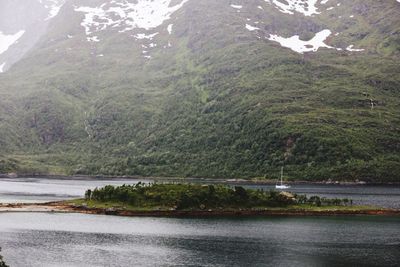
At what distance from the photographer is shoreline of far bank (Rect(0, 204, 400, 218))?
147875 millimetres

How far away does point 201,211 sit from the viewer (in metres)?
151

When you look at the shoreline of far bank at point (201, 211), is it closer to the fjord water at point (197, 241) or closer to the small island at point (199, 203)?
the small island at point (199, 203)

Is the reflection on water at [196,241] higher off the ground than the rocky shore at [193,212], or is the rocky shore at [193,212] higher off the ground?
the rocky shore at [193,212]

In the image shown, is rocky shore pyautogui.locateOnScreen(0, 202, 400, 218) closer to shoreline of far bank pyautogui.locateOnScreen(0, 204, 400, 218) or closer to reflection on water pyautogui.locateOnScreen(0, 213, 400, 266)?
shoreline of far bank pyautogui.locateOnScreen(0, 204, 400, 218)

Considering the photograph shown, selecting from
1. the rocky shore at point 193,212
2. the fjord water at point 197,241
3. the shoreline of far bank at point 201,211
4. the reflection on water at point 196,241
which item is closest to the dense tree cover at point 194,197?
the shoreline of far bank at point 201,211

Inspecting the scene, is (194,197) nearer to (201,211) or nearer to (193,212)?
(201,211)

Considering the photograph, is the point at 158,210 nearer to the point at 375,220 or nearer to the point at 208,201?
the point at 208,201

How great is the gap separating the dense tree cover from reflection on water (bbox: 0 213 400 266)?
1440cm

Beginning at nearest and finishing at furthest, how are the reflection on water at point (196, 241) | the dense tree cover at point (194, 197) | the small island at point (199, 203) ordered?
the reflection on water at point (196, 241) < the small island at point (199, 203) < the dense tree cover at point (194, 197)

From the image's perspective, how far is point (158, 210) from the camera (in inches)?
5851

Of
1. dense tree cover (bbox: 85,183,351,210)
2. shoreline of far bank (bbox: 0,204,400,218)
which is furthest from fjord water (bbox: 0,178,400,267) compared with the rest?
dense tree cover (bbox: 85,183,351,210)

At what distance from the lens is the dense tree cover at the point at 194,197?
152875 millimetres

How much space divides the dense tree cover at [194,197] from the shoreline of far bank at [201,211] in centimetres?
287

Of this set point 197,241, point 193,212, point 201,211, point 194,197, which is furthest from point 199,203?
point 197,241
